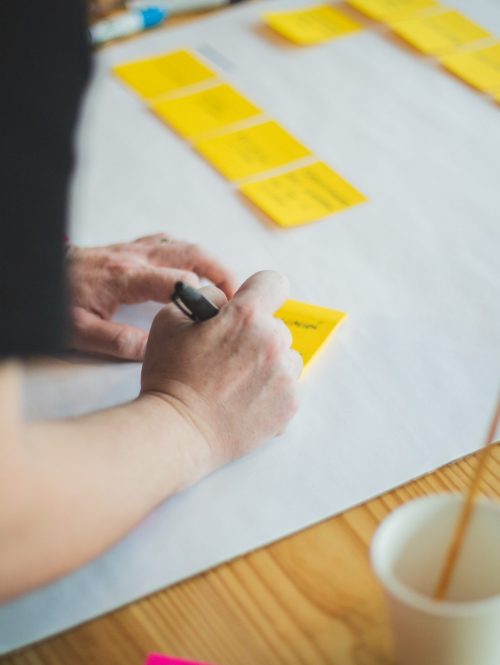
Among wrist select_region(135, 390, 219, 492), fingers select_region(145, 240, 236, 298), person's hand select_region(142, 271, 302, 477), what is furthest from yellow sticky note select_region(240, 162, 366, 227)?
wrist select_region(135, 390, 219, 492)

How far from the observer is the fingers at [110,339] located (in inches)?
38.1

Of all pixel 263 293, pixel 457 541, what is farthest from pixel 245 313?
pixel 457 541

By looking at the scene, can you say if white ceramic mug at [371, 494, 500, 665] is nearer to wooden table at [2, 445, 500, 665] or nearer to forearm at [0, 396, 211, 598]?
wooden table at [2, 445, 500, 665]

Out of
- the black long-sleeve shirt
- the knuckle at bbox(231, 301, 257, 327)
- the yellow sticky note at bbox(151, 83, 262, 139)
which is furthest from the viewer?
the yellow sticky note at bbox(151, 83, 262, 139)

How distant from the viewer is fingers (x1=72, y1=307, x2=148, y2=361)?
0.97 m

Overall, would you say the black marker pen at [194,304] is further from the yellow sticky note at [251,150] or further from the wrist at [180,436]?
the yellow sticky note at [251,150]

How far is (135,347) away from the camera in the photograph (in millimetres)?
969

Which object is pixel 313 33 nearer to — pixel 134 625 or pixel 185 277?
pixel 185 277

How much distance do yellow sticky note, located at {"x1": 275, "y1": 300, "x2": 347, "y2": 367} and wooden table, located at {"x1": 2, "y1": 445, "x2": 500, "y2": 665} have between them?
222 millimetres

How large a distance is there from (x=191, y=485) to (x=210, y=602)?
0.40 feet

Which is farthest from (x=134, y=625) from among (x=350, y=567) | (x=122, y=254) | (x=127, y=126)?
(x=127, y=126)

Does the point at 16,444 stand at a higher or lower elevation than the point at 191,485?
higher

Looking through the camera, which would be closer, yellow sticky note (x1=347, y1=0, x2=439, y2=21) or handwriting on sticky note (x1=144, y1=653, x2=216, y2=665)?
handwriting on sticky note (x1=144, y1=653, x2=216, y2=665)

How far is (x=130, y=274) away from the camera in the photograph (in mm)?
1032
